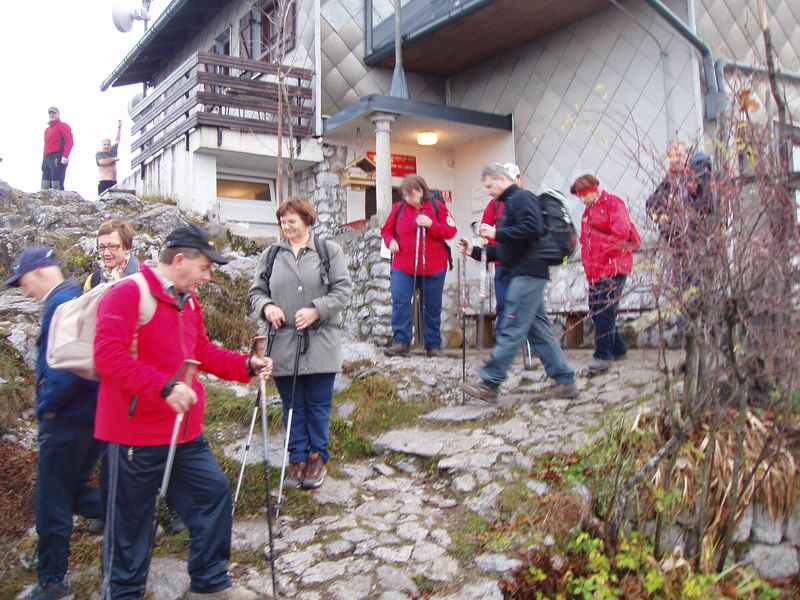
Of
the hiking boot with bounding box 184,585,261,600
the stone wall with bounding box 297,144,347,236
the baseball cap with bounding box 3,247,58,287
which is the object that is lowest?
the hiking boot with bounding box 184,585,261,600

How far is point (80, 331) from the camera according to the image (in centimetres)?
330

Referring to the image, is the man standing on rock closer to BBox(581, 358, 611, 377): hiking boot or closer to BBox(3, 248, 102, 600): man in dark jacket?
BBox(581, 358, 611, 377): hiking boot

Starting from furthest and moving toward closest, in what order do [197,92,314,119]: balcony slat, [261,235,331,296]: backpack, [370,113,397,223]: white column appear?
[197,92,314,119]: balcony slat, [370,113,397,223]: white column, [261,235,331,296]: backpack

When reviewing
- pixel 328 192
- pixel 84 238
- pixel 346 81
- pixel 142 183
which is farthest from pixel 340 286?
pixel 142 183

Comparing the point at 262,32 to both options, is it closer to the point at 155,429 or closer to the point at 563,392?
the point at 563,392

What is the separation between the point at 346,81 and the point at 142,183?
4.57 metres

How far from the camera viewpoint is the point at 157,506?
3.32m

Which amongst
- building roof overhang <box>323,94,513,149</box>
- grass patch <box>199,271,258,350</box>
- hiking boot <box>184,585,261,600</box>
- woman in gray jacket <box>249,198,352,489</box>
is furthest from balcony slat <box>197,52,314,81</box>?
hiking boot <box>184,585,261,600</box>

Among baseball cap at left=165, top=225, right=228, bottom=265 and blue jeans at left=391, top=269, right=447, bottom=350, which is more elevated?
baseball cap at left=165, top=225, right=228, bottom=265

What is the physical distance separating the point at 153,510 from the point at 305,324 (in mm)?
1510

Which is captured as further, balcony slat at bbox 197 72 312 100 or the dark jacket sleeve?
balcony slat at bbox 197 72 312 100

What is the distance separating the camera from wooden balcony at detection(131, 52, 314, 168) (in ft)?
35.9

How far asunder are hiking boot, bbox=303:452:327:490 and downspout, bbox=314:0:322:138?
7.83 m

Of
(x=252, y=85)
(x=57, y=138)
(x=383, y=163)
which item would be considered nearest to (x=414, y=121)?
(x=383, y=163)
